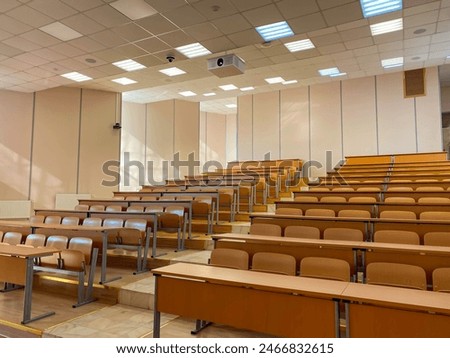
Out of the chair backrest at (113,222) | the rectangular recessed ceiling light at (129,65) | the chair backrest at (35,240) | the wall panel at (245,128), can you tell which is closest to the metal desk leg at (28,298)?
the chair backrest at (35,240)

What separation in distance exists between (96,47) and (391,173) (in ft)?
19.3

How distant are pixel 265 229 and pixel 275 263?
986mm

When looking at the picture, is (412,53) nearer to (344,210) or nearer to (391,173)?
(391,173)

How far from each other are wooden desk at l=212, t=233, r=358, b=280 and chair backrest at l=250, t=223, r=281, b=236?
1.49 feet

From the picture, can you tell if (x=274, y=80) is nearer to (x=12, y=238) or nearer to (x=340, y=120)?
(x=340, y=120)

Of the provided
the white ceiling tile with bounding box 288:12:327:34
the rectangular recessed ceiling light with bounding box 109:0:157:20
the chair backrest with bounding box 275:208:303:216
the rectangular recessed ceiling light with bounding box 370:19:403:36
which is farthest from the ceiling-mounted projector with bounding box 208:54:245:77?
the chair backrest with bounding box 275:208:303:216

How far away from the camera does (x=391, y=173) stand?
651 centimetres

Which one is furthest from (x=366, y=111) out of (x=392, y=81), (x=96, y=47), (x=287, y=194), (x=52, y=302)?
(x=52, y=302)

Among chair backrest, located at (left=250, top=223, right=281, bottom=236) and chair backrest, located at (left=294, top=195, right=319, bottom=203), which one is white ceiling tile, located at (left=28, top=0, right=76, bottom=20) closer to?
chair backrest, located at (left=250, top=223, right=281, bottom=236)

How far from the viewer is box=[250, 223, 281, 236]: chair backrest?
11.5ft

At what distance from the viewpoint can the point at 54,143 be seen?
26.1 ft

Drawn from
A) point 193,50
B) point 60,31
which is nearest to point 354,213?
Answer: point 193,50

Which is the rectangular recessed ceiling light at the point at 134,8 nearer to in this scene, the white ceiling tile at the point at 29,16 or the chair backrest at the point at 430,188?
the white ceiling tile at the point at 29,16

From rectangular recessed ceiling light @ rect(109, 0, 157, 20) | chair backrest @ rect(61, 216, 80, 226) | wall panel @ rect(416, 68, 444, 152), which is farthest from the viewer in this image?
wall panel @ rect(416, 68, 444, 152)
